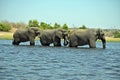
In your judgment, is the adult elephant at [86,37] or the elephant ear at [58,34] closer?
the adult elephant at [86,37]

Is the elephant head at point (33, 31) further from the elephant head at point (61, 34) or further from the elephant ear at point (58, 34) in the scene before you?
the elephant head at point (61, 34)

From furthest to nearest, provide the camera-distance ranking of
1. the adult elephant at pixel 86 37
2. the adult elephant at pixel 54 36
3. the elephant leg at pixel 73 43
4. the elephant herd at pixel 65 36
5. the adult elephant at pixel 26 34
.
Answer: the adult elephant at pixel 26 34 < the adult elephant at pixel 54 36 < the elephant leg at pixel 73 43 < the elephant herd at pixel 65 36 < the adult elephant at pixel 86 37

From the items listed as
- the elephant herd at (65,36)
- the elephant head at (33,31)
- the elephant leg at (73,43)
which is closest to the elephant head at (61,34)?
the elephant herd at (65,36)

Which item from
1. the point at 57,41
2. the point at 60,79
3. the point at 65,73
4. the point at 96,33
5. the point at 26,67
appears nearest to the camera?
the point at 60,79

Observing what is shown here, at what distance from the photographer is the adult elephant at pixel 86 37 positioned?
46.9 m

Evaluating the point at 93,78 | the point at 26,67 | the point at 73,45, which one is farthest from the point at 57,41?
the point at 93,78

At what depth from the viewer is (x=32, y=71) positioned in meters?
21.1

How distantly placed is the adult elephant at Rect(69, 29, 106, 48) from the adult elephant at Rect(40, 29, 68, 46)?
7.33 ft

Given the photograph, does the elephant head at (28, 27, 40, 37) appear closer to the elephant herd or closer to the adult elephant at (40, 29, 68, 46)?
A: the elephant herd

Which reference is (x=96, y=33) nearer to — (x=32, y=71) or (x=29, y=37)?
(x=29, y=37)

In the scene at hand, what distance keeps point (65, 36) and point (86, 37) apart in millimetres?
5017

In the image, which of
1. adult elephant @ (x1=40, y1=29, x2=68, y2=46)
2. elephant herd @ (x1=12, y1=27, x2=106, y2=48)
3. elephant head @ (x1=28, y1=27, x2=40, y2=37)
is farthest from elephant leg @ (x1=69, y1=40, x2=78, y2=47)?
elephant head @ (x1=28, y1=27, x2=40, y2=37)

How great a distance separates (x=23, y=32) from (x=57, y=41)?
5.06 metres

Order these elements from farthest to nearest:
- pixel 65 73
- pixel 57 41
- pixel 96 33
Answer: pixel 57 41 < pixel 96 33 < pixel 65 73
